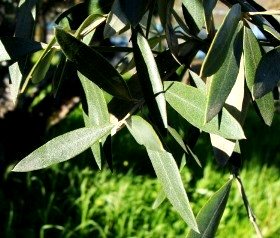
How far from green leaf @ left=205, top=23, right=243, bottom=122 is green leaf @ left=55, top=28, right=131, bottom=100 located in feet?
0.34

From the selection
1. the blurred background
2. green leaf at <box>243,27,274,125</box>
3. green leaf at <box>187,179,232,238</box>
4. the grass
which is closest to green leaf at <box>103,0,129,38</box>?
green leaf at <box>243,27,274,125</box>

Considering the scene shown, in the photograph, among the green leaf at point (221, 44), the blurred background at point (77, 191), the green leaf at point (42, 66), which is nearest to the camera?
the green leaf at point (221, 44)

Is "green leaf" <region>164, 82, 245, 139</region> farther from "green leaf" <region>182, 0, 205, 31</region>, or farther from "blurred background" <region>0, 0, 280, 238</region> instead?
"blurred background" <region>0, 0, 280, 238</region>

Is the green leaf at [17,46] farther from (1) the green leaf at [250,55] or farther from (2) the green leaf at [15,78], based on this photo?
(1) the green leaf at [250,55]

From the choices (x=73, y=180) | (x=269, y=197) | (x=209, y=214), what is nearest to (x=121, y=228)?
(x=73, y=180)

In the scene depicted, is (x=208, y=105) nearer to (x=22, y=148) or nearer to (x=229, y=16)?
(x=229, y=16)

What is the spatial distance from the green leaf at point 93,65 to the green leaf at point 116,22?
25 mm

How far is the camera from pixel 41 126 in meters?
2.15

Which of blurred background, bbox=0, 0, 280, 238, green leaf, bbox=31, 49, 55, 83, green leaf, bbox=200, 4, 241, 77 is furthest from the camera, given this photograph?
blurred background, bbox=0, 0, 280, 238

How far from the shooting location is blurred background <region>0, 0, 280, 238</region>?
2055 mm

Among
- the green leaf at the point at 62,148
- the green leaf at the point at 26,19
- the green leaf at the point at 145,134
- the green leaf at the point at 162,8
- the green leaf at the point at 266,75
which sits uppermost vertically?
the green leaf at the point at 162,8

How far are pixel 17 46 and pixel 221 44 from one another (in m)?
0.24

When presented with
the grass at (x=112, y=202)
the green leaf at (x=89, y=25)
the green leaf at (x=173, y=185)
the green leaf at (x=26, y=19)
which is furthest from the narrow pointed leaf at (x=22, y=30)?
the grass at (x=112, y=202)

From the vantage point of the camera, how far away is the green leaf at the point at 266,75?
525mm
